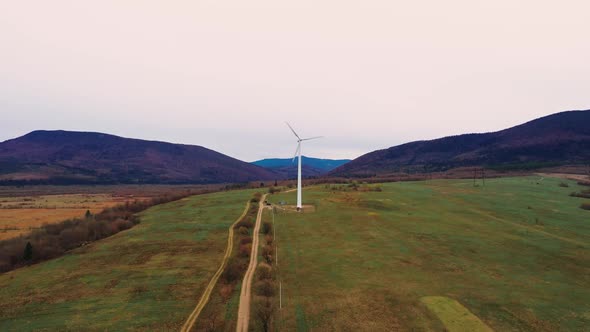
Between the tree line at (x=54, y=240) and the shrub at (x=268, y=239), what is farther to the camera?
the shrub at (x=268, y=239)

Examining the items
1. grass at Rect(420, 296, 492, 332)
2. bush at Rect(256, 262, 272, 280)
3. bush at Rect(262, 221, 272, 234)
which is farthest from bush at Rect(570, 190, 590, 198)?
bush at Rect(256, 262, 272, 280)

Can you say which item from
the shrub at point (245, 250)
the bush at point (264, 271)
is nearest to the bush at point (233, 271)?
the bush at point (264, 271)

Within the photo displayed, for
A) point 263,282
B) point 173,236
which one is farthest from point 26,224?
point 263,282

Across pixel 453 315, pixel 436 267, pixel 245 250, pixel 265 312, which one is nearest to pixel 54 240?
pixel 245 250

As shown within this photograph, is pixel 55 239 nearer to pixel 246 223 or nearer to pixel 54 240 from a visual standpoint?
pixel 54 240

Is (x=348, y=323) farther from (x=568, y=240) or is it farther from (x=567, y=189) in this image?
(x=567, y=189)

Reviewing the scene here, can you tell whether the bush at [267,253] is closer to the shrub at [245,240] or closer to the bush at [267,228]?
the shrub at [245,240]
